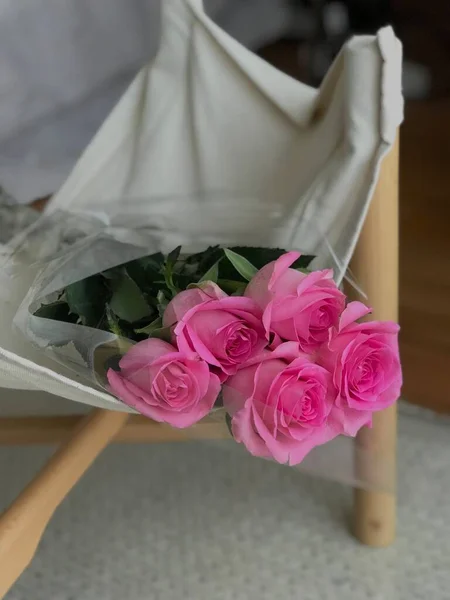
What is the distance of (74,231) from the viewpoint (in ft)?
2.24

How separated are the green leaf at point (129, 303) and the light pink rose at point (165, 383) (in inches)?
1.7

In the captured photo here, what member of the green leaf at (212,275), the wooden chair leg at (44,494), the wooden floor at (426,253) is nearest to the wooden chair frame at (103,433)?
the wooden chair leg at (44,494)

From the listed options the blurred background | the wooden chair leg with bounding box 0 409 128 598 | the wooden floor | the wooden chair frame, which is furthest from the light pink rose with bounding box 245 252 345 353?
the wooden floor

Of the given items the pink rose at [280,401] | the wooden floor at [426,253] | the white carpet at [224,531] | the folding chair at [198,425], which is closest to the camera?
the pink rose at [280,401]

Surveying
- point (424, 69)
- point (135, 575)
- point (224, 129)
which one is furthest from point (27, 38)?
point (424, 69)

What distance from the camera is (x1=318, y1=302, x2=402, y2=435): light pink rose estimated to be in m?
0.46

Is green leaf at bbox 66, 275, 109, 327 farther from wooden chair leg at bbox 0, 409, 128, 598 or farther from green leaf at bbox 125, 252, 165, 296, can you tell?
wooden chair leg at bbox 0, 409, 128, 598

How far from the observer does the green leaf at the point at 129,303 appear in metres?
0.52

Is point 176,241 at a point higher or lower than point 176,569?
higher

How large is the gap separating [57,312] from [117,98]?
0.84 metres

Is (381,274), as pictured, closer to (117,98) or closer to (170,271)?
(170,271)

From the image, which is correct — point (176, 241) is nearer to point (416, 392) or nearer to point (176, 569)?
point (176, 569)

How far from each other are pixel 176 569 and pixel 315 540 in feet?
0.51

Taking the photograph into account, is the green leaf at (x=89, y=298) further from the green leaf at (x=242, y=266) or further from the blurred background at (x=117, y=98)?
the blurred background at (x=117, y=98)
